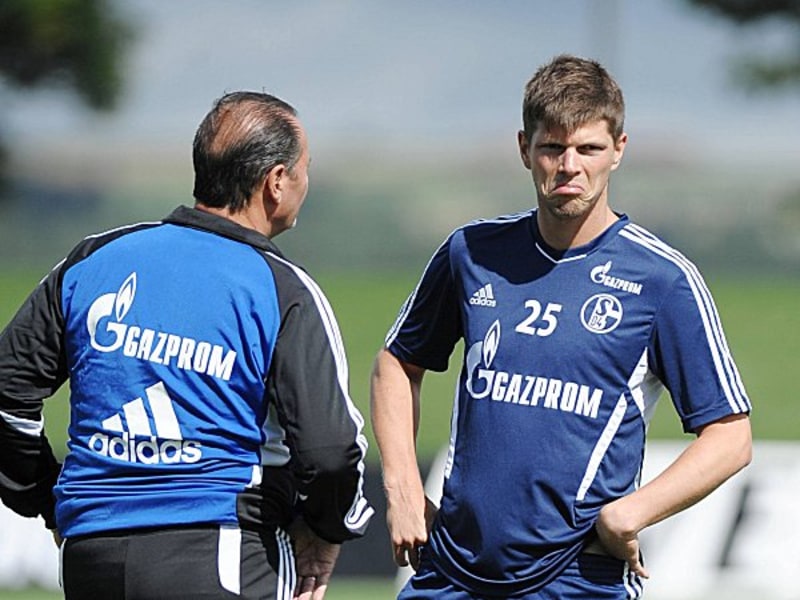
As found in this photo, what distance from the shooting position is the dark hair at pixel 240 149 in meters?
3.61

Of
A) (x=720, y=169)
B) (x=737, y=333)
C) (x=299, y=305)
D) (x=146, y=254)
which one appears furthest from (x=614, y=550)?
(x=720, y=169)

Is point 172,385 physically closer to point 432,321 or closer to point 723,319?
point 432,321

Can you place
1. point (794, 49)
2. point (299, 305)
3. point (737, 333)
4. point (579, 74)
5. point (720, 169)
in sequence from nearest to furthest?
1. point (299, 305)
2. point (579, 74)
3. point (737, 333)
4. point (720, 169)
5. point (794, 49)

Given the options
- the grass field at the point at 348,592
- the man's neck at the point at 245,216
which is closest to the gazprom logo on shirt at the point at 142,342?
the man's neck at the point at 245,216

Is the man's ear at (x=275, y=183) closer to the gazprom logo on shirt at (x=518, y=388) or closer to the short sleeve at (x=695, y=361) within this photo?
the gazprom logo on shirt at (x=518, y=388)

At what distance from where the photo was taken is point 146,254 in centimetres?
359

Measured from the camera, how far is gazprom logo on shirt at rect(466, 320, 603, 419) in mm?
3713

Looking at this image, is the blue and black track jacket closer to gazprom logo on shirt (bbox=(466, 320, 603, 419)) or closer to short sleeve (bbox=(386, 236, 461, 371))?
gazprom logo on shirt (bbox=(466, 320, 603, 419))

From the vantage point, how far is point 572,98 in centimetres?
372

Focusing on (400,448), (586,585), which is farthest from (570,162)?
(586,585)

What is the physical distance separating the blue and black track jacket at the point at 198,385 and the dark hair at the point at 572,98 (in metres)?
0.64

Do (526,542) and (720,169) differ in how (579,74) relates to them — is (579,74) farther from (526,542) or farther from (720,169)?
(720,169)

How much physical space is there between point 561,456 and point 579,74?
83cm

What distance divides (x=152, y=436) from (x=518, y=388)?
80cm
